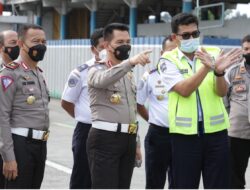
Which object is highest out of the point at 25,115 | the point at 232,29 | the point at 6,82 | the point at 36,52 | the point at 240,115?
the point at 232,29

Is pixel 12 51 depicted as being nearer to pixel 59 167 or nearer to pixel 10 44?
pixel 10 44

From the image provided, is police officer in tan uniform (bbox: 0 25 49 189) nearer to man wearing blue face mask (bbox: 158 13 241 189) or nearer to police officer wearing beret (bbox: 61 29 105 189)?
man wearing blue face mask (bbox: 158 13 241 189)

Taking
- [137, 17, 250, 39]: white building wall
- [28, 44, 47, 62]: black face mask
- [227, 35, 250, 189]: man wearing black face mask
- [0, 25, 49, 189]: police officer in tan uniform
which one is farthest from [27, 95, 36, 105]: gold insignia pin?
[137, 17, 250, 39]: white building wall

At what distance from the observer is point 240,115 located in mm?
5977

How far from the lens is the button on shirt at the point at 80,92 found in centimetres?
591

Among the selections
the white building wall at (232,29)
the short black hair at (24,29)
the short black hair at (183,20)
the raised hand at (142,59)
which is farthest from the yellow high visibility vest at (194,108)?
the white building wall at (232,29)

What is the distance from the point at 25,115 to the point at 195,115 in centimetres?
133

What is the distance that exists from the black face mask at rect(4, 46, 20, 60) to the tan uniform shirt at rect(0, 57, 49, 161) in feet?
1.98

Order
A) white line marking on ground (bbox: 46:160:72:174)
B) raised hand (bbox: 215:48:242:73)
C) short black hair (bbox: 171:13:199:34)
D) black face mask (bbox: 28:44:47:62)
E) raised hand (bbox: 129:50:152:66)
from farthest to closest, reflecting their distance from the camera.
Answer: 1. white line marking on ground (bbox: 46:160:72:174)
2. black face mask (bbox: 28:44:47:62)
3. short black hair (bbox: 171:13:199:34)
4. raised hand (bbox: 215:48:242:73)
5. raised hand (bbox: 129:50:152:66)

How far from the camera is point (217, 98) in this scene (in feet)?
14.2

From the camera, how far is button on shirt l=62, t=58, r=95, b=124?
591 centimetres

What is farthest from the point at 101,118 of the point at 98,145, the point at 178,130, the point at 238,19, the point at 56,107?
the point at 238,19

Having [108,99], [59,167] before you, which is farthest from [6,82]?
[59,167]

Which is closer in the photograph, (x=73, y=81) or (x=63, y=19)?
(x=73, y=81)
